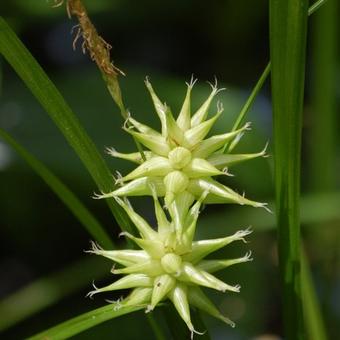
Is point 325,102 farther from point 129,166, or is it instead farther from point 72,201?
point 72,201

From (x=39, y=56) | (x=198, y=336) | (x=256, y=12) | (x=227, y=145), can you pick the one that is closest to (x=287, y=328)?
→ (x=198, y=336)

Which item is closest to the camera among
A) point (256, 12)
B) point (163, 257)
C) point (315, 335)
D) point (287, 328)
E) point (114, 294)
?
point (163, 257)

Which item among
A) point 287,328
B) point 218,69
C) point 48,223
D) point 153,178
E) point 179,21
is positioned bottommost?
point 287,328

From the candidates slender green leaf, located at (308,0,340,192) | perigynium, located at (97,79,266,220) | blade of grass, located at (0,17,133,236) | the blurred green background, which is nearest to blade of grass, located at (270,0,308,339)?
perigynium, located at (97,79,266,220)

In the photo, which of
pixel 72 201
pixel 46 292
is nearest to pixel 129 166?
pixel 46 292

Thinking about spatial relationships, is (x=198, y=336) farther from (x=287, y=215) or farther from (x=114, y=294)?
(x=114, y=294)
